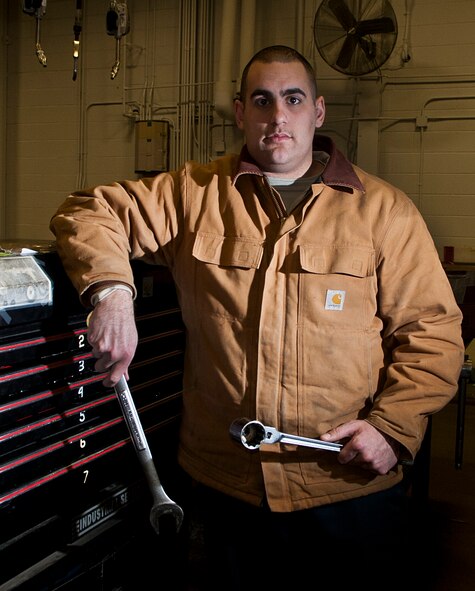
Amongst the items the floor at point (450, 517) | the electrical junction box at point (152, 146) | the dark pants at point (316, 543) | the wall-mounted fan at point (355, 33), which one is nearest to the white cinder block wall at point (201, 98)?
the electrical junction box at point (152, 146)

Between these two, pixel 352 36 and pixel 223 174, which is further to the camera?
pixel 352 36

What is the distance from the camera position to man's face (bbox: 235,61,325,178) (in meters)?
1.53

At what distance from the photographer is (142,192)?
4.88 feet

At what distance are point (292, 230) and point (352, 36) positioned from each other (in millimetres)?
3604

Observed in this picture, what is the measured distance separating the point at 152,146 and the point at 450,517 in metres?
4.33

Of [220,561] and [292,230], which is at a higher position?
[292,230]

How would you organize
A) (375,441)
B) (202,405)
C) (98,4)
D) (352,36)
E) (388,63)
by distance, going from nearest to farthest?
(375,441), (202,405), (352,36), (388,63), (98,4)

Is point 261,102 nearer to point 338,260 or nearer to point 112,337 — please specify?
point 338,260

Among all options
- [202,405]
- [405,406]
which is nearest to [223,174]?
[202,405]

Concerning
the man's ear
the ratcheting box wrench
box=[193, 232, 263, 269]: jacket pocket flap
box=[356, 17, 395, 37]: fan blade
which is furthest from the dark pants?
box=[356, 17, 395, 37]: fan blade

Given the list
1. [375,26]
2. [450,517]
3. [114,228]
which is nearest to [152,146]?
[375,26]

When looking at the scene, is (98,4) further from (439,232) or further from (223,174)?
(223,174)

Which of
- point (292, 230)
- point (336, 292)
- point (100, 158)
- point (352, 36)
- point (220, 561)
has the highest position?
point (352, 36)

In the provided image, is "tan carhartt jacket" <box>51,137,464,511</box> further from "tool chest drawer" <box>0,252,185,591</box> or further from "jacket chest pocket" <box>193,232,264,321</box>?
Answer: "tool chest drawer" <box>0,252,185,591</box>
